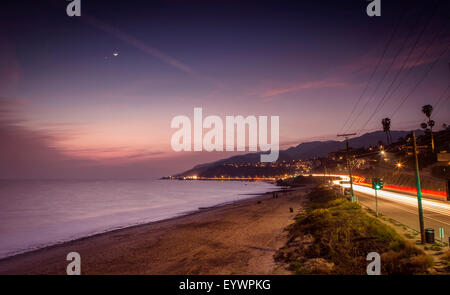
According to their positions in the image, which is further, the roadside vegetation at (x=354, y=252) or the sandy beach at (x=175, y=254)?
the sandy beach at (x=175, y=254)

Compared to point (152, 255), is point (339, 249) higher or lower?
higher

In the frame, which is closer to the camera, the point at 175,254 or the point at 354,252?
the point at 354,252

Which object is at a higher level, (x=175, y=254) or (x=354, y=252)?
(x=354, y=252)

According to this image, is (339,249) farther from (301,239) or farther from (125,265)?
(125,265)

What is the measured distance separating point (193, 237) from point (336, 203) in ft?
54.6

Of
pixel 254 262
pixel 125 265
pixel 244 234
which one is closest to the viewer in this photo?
pixel 254 262

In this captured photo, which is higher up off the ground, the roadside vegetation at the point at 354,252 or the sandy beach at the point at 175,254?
the roadside vegetation at the point at 354,252

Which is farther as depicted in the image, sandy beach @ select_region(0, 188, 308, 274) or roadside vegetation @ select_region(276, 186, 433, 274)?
sandy beach @ select_region(0, 188, 308, 274)

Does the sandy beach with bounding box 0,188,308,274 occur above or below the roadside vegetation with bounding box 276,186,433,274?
below
